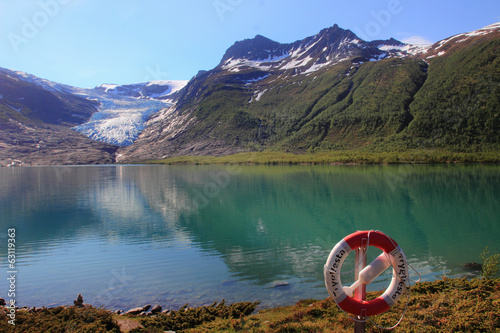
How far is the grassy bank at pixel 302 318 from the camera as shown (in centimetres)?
784

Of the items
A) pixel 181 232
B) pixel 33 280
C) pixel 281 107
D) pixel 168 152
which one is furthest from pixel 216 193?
pixel 281 107

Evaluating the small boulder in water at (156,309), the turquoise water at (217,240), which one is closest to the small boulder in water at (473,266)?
the turquoise water at (217,240)

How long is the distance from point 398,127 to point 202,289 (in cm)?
13791

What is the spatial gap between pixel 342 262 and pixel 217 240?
616 inches

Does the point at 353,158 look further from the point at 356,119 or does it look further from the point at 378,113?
the point at 378,113

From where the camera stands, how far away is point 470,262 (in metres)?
15.7

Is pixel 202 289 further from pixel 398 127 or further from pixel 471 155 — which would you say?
pixel 398 127

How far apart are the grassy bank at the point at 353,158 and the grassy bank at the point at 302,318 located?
102741 mm

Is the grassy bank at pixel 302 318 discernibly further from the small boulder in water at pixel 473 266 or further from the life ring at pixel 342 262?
the small boulder in water at pixel 473 266

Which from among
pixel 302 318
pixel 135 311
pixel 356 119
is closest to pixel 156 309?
pixel 135 311

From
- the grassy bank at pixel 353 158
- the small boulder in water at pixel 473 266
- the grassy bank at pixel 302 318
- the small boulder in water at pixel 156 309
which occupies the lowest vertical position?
the small boulder in water at pixel 473 266

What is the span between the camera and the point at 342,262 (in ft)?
23.9

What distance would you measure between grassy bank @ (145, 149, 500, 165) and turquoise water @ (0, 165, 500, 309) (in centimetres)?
6499

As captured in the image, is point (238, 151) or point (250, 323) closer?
point (250, 323)
